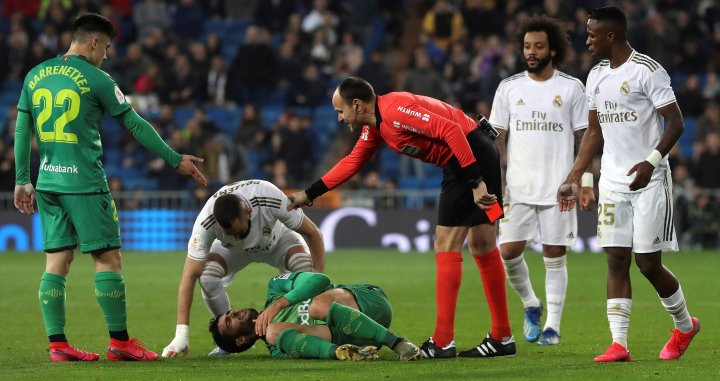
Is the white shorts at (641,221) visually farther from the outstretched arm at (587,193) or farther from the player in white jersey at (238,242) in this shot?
the player in white jersey at (238,242)

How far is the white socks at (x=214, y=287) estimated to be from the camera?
9.88m

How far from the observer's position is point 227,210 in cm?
892

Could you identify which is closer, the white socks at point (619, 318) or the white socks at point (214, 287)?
the white socks at point (619, 318)

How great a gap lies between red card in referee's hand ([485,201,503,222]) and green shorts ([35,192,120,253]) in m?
2.55

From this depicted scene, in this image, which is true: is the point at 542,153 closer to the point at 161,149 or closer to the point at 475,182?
the point at 475,182

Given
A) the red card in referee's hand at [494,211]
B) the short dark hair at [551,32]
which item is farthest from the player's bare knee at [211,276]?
the short dark hair at [551,32]

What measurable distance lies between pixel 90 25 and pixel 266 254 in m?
2.33

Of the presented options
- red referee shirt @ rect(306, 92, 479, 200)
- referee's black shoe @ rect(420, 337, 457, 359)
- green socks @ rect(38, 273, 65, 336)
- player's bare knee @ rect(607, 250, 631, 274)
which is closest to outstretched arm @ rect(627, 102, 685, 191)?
player's bare knee @ rect(607, 250, 631, 274)

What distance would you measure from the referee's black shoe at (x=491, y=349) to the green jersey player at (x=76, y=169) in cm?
220

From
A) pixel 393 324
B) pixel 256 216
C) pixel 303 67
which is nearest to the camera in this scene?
pixel 256 216

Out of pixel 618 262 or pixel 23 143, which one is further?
pixel 23 143

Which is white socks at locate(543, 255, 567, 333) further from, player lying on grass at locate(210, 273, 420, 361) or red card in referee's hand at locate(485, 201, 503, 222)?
red card in referee's hand at locate(485, 201, 503, 222)

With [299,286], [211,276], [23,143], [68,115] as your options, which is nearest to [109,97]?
[68,115]

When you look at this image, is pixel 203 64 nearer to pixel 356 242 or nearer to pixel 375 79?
pixel 375 79
